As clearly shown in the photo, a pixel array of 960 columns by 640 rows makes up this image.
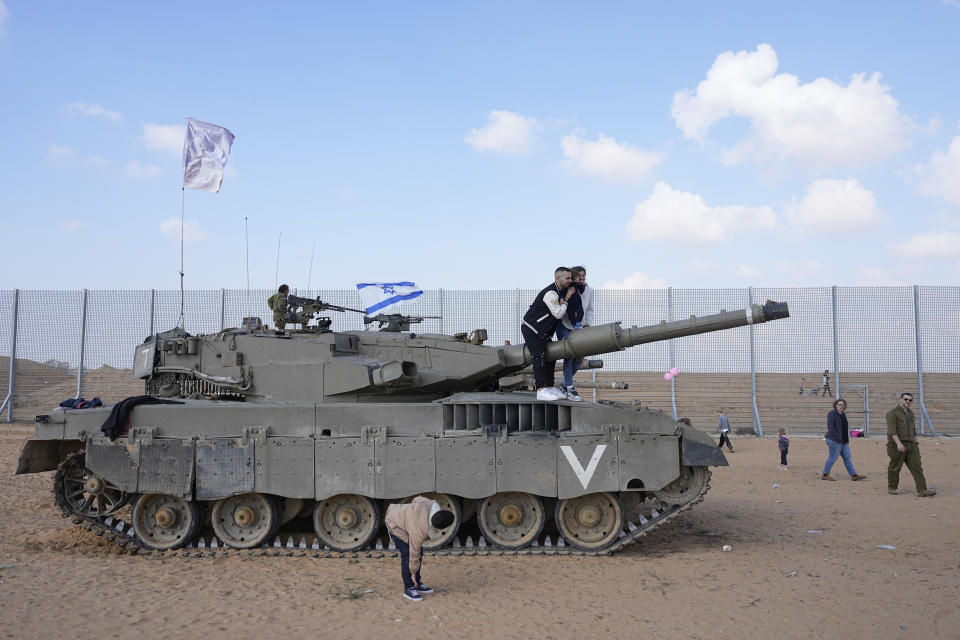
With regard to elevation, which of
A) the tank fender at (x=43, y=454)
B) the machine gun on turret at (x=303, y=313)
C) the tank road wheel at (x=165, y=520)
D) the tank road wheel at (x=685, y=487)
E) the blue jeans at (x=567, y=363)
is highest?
the machine gun on turret at (x=303, y=313)

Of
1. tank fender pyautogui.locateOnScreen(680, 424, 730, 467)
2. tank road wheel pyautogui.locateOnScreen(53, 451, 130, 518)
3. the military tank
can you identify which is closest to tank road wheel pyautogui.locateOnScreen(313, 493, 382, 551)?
the military tank

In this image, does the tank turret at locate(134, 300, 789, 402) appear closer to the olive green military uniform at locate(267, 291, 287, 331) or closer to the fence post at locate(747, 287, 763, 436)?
the olive green military uniform at locate(267, 291, 287, 331)

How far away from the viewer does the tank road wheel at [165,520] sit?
9.27 m

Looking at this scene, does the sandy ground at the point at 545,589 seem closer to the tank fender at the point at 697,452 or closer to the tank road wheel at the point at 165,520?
the tank road wheel at the point at 165,520

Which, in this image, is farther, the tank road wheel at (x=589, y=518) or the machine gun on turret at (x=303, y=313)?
the machine gun on turret at (x=303, y=313)

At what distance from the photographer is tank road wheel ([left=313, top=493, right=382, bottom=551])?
9117 mm

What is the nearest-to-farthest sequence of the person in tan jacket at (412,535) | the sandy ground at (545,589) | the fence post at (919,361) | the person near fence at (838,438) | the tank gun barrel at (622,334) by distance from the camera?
the sandy ground at (545,589)
the person in tan jacket at (412,535)
the tank gun barrel at (622,334)
the person near fence at (838,438)
the fence post at (919,361)

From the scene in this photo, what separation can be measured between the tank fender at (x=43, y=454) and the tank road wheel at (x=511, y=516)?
561cm

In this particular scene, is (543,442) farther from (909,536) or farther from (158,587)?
(909,536)

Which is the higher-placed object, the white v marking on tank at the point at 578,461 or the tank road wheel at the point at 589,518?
the white v marking on tank at the point at 578,461

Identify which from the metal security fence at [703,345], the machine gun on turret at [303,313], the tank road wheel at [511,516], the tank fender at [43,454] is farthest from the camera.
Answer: the metal security fence at [703,345]

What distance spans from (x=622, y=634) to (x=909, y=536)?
19.6ft

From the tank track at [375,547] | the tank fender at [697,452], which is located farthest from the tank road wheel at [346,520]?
the tank fender at [697,452]

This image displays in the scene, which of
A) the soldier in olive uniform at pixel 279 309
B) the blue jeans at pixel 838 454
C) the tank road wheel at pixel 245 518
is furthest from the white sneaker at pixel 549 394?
the blue jeans at pixel 838 454
